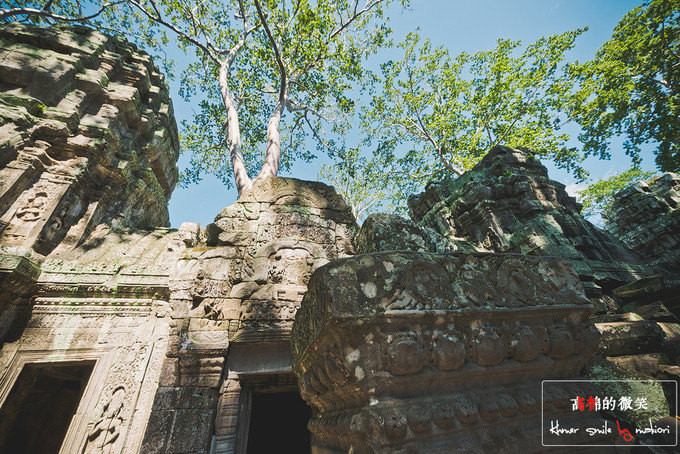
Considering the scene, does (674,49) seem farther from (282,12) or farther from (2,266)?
(2,266)

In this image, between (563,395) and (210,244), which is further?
(210,244)

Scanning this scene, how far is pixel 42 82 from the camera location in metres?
5.16

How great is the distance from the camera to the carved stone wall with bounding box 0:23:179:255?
424 centimetres

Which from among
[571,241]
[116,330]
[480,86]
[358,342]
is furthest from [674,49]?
[116,330]

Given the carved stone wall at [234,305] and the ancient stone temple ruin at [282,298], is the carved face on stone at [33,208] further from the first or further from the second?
the carved stone wall at [234,305]

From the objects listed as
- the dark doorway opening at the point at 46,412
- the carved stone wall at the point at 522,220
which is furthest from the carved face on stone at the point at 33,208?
the carved stone wall at the point at 522,220

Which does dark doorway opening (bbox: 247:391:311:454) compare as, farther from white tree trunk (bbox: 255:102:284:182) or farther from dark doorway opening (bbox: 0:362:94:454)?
white tree trunk (bbox: 255:102:284:182)

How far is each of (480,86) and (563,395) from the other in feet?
55.2

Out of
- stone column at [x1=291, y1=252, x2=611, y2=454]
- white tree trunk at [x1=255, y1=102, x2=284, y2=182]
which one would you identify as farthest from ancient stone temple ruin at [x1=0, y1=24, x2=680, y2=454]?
white tree trunk at [x1=255, y1=102, x2=284, y2=182]

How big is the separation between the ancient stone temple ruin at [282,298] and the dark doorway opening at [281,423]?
4 centimetres

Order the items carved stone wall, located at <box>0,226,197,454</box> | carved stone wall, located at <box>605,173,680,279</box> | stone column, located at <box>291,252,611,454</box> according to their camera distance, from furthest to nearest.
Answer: carved stone wall, located at <box>605,173,680,279</box>
carved stone wall, located at <box>0,226,197,454</box>
stone column, located at <box>291,252,611,454</box>

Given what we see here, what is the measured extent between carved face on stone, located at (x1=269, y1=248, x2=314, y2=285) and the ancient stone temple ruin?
0.7 inches

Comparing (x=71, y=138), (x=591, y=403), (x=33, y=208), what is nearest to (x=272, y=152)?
(x=71, y=138)

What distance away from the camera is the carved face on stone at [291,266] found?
3297 mm
